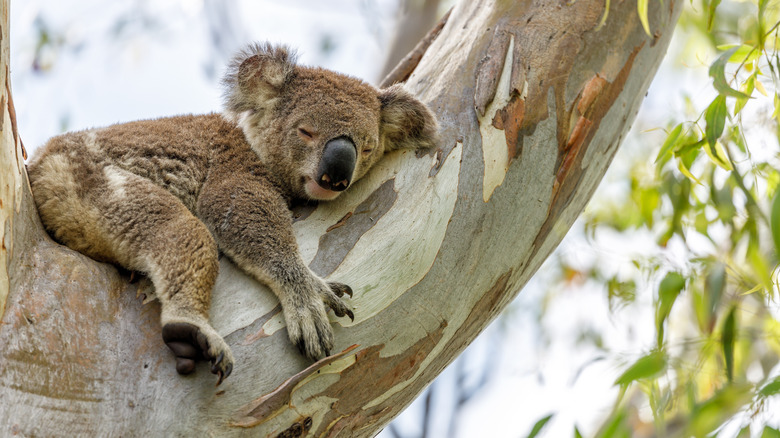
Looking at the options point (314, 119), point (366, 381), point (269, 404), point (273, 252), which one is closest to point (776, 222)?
point (366, 381)

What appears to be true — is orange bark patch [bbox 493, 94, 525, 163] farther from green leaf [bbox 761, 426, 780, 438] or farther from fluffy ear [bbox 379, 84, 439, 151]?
green leaf [bbox 761, 426, 780, 438]

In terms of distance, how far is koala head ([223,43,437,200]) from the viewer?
2479 mm

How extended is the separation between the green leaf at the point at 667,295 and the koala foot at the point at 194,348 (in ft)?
4.11

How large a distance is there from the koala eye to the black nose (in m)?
0.11

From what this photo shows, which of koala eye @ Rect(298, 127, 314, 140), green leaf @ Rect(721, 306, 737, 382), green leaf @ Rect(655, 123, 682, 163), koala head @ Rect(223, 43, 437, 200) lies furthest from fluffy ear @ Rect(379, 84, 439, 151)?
green leaf @ Rect(721, 306, 737, 382)

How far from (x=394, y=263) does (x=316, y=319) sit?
0.97ft

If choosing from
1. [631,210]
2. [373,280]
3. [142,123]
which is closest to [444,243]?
[373,280]

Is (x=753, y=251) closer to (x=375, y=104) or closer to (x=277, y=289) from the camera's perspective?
(x=277, y=289)

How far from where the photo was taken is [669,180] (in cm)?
313

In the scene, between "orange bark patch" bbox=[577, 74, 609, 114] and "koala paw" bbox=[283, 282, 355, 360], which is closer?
"koala paw" bbox=[283, 282, 355, 360]

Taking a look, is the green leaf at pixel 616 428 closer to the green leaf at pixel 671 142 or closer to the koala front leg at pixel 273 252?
the koala front leg at pixel 273 252

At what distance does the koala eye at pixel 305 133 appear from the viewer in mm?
2693

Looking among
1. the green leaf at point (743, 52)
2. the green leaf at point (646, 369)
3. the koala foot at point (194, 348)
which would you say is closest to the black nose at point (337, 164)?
the koala foot at point (194, 348)

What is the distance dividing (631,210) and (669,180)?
2161 mm
